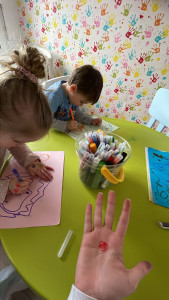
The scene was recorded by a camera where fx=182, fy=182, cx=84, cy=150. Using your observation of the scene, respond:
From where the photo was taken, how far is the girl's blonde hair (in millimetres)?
438

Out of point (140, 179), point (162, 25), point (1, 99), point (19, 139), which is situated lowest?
point (140, 179)

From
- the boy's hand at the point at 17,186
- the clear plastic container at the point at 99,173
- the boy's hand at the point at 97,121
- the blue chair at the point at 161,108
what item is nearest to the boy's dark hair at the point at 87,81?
the boy's hand at the point at 97,121

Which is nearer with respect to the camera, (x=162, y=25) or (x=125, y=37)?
(x=162, y=25)

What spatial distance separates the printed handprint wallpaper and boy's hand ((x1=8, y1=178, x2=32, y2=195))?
4.63 ft

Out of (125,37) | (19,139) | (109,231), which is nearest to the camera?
(109,231)

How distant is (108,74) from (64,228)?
1.55m

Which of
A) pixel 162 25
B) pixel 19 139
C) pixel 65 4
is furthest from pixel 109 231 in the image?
pixel 65 4

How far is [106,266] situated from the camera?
0.34 metres

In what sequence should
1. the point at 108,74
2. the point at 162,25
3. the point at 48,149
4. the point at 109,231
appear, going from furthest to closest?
1. the point at 108,74
2. the point at 162,25
3. the point at 48,149
4. the point at 109,231

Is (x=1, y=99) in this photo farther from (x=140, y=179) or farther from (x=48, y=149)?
(x=140, y=179)

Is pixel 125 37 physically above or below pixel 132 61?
above

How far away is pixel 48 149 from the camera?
685mm

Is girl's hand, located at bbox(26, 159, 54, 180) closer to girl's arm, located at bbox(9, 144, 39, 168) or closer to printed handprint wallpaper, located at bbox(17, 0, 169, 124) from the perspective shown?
girl's arm, located at bbox(9, 144, 39, 168)

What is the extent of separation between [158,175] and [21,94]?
0.50 m
